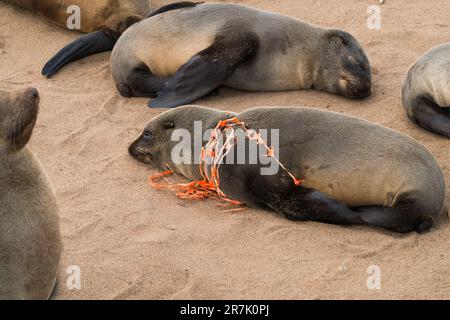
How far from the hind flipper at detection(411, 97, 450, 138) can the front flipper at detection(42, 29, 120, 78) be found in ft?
9.76

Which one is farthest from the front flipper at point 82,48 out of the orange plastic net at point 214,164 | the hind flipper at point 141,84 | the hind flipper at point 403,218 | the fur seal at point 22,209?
the hind flipper at point 403,218

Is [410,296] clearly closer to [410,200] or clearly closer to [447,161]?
[410,200]

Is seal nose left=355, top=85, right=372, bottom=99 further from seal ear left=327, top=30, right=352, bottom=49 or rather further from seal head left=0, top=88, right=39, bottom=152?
seal head left=0, top=88, right=39, bottom=152

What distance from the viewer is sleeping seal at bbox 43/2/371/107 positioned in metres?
6.97

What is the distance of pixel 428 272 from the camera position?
460cm

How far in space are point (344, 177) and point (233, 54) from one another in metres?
2.19

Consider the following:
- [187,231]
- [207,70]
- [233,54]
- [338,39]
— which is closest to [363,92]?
[338,39]

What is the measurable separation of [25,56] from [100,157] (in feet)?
7.43

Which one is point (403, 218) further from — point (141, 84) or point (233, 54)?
point (141, 84)

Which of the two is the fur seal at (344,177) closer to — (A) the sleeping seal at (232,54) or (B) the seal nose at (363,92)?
(B) the seal nose at (363,92)

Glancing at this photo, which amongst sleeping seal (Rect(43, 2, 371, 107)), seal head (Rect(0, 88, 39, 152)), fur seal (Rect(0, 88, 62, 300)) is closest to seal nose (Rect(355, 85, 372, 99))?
sleeping seal (Rect(43, 2, 371, 107))

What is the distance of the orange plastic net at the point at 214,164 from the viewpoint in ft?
17.8

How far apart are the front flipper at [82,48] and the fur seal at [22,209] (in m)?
3.47

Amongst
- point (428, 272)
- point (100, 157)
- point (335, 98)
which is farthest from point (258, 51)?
point (428, 272)
